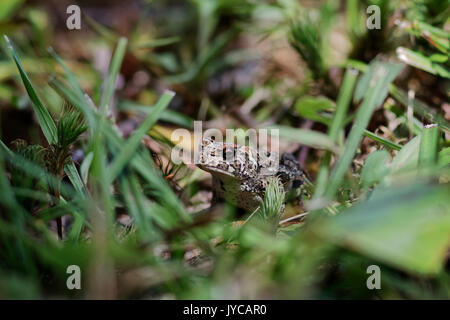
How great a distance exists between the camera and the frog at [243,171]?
1.73 meters

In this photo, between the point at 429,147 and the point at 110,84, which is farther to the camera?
the point at 110,84

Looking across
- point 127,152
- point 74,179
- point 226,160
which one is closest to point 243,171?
point 226,160

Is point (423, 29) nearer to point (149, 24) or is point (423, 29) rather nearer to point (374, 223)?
point (374, 223)

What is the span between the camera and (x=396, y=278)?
49.1 inches

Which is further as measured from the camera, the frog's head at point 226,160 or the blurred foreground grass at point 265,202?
the frog's head at point 226,160

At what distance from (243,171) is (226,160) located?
92mm

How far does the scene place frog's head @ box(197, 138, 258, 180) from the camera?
1.71 m

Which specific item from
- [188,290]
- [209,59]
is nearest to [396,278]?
[188,290]

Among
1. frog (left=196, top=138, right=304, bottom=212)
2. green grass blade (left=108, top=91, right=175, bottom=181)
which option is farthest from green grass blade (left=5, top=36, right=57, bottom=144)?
frog (left=196, top=138, right=304, bottom=212)

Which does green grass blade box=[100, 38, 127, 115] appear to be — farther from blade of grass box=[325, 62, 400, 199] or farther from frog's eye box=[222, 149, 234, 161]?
blade of grass box=[325, 62, 400, 199]

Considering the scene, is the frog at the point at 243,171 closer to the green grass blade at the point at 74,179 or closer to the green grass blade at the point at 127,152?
the green grass blade at the point at 127,152

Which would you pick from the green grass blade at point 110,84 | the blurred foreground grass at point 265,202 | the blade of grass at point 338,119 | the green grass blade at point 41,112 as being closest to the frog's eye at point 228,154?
the blurred foreground grass at point 265,202

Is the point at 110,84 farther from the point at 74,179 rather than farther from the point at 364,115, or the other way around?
the point at 364,115

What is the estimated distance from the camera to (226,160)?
1.75 meters
